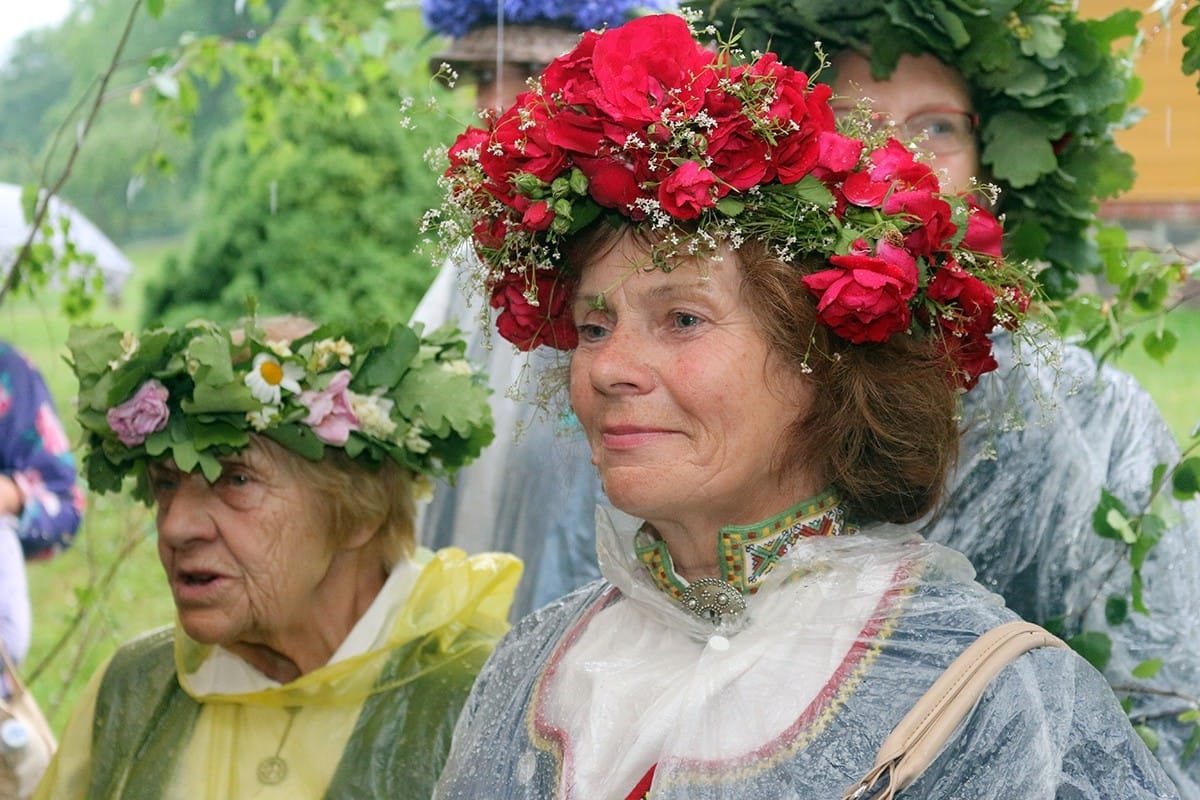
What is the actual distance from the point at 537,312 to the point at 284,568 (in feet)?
3.22

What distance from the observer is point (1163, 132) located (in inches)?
174

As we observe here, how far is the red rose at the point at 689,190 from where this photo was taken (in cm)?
223

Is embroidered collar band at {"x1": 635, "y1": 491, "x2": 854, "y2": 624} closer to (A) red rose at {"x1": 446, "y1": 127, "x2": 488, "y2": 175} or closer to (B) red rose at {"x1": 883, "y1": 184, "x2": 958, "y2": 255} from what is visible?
(B) red rose at {"x1": 883, "y1": 184, "x2": 958, "y2": 255}

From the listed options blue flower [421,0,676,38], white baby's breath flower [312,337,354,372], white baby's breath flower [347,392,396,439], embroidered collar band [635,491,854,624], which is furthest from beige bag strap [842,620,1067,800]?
blue flower [421,0,676,38]

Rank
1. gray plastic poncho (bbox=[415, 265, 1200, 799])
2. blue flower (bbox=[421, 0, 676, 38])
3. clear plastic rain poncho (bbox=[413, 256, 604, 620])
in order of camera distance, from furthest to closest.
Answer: blue flower (bbox=[421, 0, 676, 38]) → clear plastic rain poncho (bbox=[413, 256, 604, 620]) → gray plastic poncho (bbox=[415, 265, 1200, 799])

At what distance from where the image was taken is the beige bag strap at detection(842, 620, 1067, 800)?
6.64 feet

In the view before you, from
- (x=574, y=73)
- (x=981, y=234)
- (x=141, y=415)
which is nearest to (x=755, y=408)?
(x=981, y=234)

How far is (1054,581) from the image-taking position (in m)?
2.96

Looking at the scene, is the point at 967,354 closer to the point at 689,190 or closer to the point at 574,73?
Result: the point at 689,190

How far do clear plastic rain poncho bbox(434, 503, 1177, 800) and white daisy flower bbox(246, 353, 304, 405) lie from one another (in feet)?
3.10

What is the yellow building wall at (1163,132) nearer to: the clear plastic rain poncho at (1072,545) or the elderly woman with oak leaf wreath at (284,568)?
the clear plastic rain poncho at (1072,545)

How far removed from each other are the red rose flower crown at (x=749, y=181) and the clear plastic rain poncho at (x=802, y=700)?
0.35 metres

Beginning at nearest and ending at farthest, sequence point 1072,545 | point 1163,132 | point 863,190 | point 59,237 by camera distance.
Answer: point 863,190 < point 1072,545 < point 1163,132 < point 59,237

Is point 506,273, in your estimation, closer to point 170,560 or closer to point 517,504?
point 170,560
